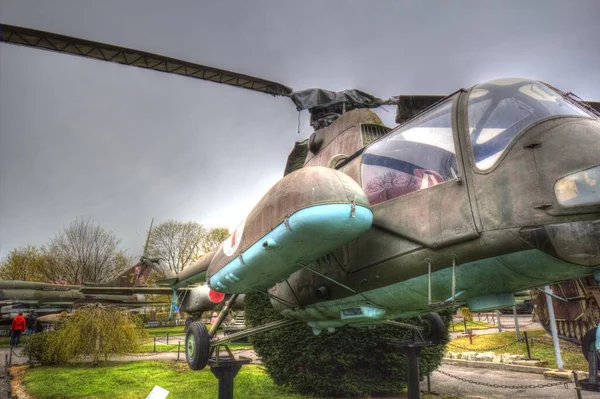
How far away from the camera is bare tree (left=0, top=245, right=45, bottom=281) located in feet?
101

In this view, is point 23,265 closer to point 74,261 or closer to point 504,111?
point 74,261

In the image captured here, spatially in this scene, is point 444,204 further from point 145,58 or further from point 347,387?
point 145,58

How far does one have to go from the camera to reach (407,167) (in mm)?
3273

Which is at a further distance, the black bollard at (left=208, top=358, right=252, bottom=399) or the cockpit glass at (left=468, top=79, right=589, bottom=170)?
the black bollard at (left=208, top=358, right=252, bottom=399)

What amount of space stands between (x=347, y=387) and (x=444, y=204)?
19.5 ft

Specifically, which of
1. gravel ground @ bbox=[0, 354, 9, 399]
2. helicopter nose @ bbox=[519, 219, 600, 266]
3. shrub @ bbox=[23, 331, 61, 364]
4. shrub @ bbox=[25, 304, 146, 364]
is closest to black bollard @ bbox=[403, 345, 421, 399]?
helicopter nose @ bbox=[519, 219, 600, 266]

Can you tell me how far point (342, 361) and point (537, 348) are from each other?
10.5 m

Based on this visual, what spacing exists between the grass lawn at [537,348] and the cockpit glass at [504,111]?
9.89m

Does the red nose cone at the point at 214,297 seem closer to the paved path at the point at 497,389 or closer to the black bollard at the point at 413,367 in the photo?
the black bollard at the point at 413,367

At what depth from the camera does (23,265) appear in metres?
32.0

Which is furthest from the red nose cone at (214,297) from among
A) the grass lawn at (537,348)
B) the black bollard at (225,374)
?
the grass lawn at (537,348)

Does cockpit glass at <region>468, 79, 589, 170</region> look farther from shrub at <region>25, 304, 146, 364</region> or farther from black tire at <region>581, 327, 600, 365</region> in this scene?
shrub at <region>25, 304, 146, 364</region>

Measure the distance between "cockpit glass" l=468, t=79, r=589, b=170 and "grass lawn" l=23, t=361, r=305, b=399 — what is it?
6826 mm

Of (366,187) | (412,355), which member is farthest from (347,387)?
(366,187)
